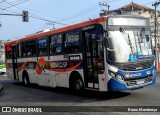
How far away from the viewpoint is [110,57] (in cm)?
1136

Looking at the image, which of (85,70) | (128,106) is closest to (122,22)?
(85,70)

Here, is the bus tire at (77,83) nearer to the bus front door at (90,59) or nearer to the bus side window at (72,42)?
the bus front door at (90,59)

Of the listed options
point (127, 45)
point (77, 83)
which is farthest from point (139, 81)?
point (77, 83)

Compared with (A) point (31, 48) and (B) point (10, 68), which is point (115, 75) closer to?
(A) point (31, 48)

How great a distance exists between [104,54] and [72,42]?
2.47 m

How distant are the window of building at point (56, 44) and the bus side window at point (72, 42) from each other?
55cm

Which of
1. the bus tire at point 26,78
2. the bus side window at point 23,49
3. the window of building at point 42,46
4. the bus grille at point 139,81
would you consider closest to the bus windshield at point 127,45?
the bus grille at point 139,81

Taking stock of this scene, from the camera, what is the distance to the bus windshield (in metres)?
11.4

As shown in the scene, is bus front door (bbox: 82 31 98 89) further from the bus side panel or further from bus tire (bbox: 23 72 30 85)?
the bus side panel

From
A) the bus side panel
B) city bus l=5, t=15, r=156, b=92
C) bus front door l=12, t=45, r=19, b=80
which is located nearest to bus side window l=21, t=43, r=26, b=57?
bus front door l=12, t=45, r=19, b=80

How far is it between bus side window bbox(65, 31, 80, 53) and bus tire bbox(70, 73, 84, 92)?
1104 mm

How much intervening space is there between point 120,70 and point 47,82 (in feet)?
19.4

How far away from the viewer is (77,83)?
13562 mm

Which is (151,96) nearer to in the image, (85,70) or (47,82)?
(85,70)
